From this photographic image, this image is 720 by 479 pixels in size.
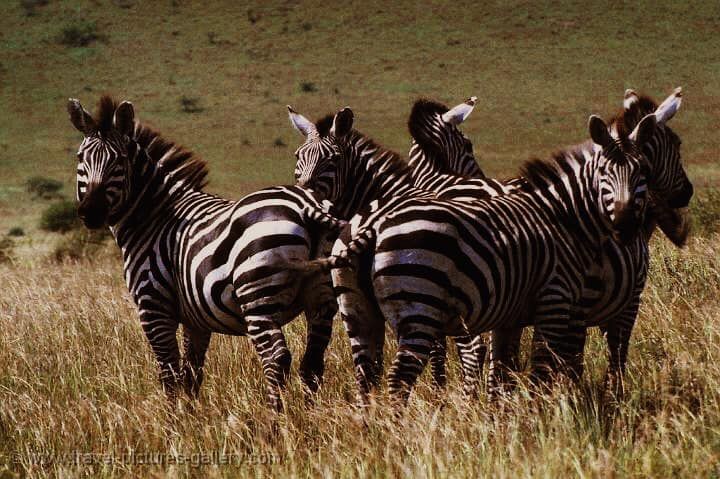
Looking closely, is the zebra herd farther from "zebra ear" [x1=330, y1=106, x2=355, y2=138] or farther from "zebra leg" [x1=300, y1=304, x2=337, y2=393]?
Answer: "zebra ear" [x1=330, y1=106, x2=355, y2=138]

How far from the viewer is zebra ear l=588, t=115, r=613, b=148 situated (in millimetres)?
5234

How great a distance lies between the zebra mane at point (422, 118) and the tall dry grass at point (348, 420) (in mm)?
1690

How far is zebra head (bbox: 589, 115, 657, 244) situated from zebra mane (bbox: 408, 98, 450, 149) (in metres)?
2.44

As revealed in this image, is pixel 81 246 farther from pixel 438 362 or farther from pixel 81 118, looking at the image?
pixel 438 362

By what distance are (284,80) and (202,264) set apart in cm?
5597

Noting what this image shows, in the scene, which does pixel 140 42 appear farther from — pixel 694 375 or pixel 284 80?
pixel 694 375

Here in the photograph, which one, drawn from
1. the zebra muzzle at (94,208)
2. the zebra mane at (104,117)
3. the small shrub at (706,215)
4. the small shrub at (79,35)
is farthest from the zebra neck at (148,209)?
the small shrub at (79,35)

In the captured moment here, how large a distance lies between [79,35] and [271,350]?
66648 mm

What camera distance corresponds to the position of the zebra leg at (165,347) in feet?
19.2

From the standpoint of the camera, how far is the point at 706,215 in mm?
12594

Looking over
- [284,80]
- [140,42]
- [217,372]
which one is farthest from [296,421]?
[140,42]

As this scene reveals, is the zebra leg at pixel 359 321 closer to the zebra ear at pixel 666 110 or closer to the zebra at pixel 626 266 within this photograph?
the zebra at pixel 626 266

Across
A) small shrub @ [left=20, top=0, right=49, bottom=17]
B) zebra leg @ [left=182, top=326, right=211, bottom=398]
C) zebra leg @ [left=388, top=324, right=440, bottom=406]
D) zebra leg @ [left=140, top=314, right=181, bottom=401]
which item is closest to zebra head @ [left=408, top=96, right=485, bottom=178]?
zebra leg @ [left=182, top=326, right=211, bottom=398]

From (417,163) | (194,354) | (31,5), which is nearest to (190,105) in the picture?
(31,5)
